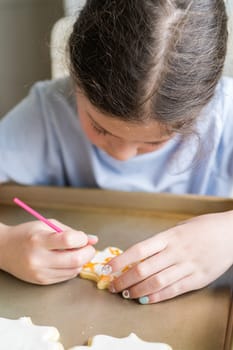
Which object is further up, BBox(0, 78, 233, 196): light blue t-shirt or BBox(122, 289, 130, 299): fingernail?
BBox(0, 78, 233, 196): light blue t-shirt

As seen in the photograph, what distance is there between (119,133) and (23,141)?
10.3 inches

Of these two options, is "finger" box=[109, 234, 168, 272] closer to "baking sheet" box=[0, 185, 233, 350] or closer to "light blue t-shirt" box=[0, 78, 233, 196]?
"baking sheet" box=[0, 185, 233, 350]

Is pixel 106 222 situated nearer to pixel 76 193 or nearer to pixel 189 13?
pixel 76 193

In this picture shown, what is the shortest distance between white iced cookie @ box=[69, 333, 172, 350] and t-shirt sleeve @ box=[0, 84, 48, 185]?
380 millimetres

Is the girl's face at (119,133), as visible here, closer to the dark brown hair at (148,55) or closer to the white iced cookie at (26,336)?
the dark brown hair at (148,55)

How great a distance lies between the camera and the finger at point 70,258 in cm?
65

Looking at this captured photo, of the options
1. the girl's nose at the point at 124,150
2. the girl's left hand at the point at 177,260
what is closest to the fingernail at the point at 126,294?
the girl's left hand at the point at 177,260

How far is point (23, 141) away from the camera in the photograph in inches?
34.4

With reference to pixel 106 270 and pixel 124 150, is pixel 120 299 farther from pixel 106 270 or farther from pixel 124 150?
pixel 124 150

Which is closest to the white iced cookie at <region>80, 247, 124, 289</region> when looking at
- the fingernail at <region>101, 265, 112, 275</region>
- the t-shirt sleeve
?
the fingernail at <region>101, 265, 112, 275</region>

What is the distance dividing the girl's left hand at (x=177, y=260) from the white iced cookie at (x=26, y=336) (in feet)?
0.35

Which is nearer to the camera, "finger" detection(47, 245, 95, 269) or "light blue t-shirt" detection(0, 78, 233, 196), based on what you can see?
"finger" detection(47, 245, 95, 269)

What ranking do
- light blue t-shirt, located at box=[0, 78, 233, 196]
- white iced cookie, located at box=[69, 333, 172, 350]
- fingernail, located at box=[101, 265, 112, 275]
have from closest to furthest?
white iced cookie, located at box=[69, 333, 172, 350] → fingernail, located at box=[101, 265, 112, 275] → light blue t-shirt, located at box=[0, 78, 233, 196]

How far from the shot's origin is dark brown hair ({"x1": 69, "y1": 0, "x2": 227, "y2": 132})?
58 cm
